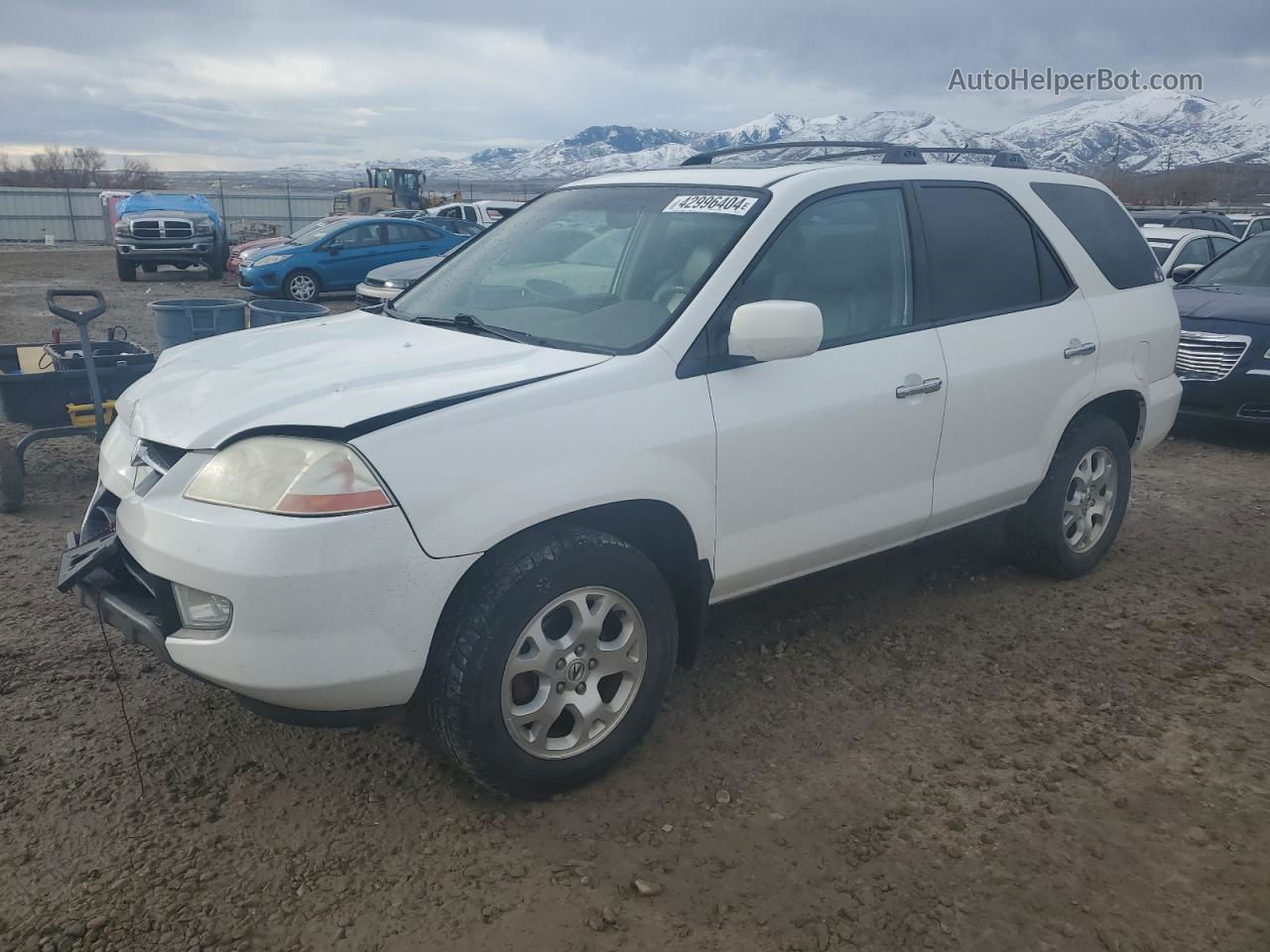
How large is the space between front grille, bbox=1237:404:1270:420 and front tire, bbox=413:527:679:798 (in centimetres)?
651

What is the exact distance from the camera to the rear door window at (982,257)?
395 cm

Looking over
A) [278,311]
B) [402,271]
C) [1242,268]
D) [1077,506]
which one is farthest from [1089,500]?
[402,271]

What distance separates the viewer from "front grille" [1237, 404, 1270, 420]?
25.3 feet

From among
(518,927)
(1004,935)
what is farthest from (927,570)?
(518,927)

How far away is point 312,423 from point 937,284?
2452mm

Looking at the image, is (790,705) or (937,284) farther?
(937,284)

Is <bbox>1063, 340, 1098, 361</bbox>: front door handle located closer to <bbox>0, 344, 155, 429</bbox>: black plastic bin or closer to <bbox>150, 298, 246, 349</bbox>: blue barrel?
<bbox>150, 298, 246, 349</bbox>: blue barrel

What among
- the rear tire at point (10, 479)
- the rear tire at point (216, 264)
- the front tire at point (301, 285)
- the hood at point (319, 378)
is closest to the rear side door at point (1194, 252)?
the hood at point (319, 378)

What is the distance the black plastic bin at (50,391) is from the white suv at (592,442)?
205 cm

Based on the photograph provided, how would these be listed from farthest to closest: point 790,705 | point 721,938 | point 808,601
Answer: point 808,601 → point 790,705 → point 721,938

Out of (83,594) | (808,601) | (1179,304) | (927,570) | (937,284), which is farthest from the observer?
(1179,304)

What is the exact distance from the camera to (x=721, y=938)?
249 cm

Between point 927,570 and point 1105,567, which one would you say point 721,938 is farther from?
point 1105,567

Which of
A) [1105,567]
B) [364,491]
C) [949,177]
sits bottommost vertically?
[1105,567]
